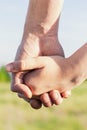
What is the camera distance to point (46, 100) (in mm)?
2568

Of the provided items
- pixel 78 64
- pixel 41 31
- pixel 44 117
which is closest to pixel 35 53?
pixel 41 31

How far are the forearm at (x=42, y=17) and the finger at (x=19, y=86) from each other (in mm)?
233

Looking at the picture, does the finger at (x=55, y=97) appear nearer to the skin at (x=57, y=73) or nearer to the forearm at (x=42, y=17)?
the skin at (x=57, y=73)

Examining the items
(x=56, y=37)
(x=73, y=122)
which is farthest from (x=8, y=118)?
(x=56, y=37)

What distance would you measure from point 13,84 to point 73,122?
4772 millimetres

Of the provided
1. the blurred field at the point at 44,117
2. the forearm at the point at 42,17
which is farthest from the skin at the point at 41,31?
the blurred field at the point at 44,117

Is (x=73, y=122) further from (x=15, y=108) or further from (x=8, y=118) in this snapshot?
(x=15, y=108)

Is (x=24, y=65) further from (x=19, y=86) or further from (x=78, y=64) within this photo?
(x=78, y=64)

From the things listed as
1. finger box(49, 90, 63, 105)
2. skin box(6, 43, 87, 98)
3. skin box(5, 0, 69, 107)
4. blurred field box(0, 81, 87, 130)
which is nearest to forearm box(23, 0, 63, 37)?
skin box(5, 0, 69, 107)

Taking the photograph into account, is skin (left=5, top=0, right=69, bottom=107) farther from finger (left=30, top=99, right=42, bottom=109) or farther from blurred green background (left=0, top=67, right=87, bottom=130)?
blurred green background (left=0, top=67, right=87, bottom=130)

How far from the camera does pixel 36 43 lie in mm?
2686

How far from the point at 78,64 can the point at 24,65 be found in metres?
0.26

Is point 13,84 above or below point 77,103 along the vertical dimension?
above

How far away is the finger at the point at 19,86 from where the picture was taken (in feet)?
8.16
